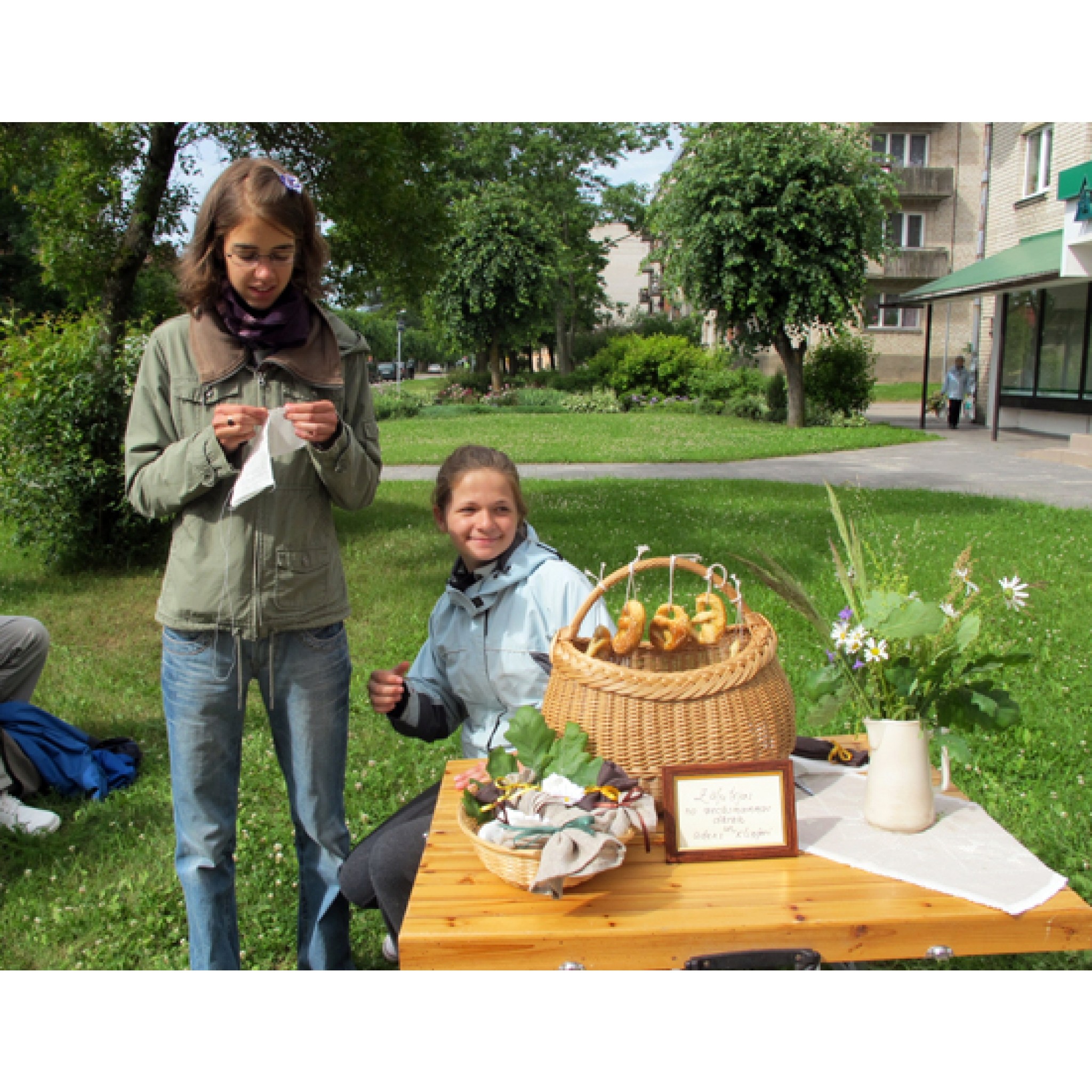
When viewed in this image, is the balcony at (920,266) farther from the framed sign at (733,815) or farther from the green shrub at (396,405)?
the framed sign at (733,815)

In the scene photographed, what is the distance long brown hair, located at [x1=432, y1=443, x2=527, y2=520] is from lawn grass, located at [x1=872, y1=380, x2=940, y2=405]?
30.6 m

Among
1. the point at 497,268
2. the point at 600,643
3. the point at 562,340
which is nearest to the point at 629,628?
the point at 600,643

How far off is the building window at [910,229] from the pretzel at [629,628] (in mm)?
38114

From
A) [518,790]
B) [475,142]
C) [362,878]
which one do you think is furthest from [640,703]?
[475,142]

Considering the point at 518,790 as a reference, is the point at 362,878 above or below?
below

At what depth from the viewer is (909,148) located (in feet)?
119

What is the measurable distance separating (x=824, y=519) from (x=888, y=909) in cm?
820

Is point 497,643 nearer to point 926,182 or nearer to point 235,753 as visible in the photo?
point 235,753

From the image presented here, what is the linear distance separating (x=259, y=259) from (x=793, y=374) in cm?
2006

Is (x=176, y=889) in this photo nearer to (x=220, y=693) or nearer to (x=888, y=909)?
(x=220, y=693)

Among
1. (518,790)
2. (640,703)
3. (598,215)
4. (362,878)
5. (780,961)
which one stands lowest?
(362,878)

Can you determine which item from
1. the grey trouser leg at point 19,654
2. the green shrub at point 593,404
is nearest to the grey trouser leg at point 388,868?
the grey trouser leg at point 19,654

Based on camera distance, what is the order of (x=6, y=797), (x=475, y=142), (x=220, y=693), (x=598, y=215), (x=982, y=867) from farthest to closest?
(x=598, y=215) < (x=475, y=142) < (x=6, y=797) < (x=220, y=693) < (x=982, y=867)

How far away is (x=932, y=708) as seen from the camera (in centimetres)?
196
